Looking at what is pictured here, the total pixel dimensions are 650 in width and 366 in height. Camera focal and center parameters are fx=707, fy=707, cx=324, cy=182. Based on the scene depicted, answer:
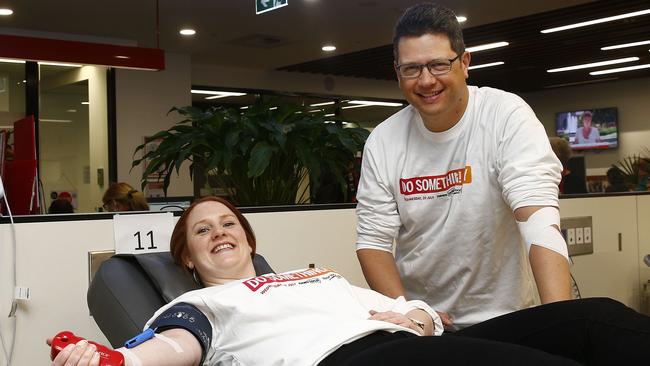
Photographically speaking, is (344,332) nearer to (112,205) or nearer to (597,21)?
(112,205)

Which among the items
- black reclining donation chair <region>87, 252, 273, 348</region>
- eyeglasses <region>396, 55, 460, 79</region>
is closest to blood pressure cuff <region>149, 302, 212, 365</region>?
black reclining donation chair <region>87, 252, 273, 348</region>

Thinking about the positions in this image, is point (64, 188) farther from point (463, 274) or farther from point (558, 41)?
point (463, 274)

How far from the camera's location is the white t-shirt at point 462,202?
5.63ft

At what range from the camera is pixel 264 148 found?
264cm

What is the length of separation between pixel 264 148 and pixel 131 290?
0.96 meters

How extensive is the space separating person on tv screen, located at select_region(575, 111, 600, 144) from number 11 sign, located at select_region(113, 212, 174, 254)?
12483 mm

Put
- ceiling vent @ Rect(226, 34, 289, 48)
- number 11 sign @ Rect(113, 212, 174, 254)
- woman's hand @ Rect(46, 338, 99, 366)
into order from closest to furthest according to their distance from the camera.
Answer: woman's hand @ Rect(46, 338, 99, 366), number 11 sign @ Rect(113, 212, 174, 254), ceiling vent @ Rect(226, 34, 289, 48)

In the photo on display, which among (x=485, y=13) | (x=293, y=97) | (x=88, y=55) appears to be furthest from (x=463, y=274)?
(x=293, y=97)

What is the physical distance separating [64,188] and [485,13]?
5.19 metres

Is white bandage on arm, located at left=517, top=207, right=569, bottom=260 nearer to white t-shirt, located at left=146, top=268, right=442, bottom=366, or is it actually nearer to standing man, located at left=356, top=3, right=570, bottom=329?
standing man, located at left=356, top=3, right=570, bottom=329

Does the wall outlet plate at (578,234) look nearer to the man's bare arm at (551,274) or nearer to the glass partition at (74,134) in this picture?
the man's bare arm at (551,274)

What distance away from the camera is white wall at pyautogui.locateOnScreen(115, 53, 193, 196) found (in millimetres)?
8672

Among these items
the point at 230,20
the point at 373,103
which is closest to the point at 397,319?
the point at 230,20

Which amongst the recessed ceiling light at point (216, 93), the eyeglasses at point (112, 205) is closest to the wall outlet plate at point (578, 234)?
the eyeglasses at point (112, 205)
